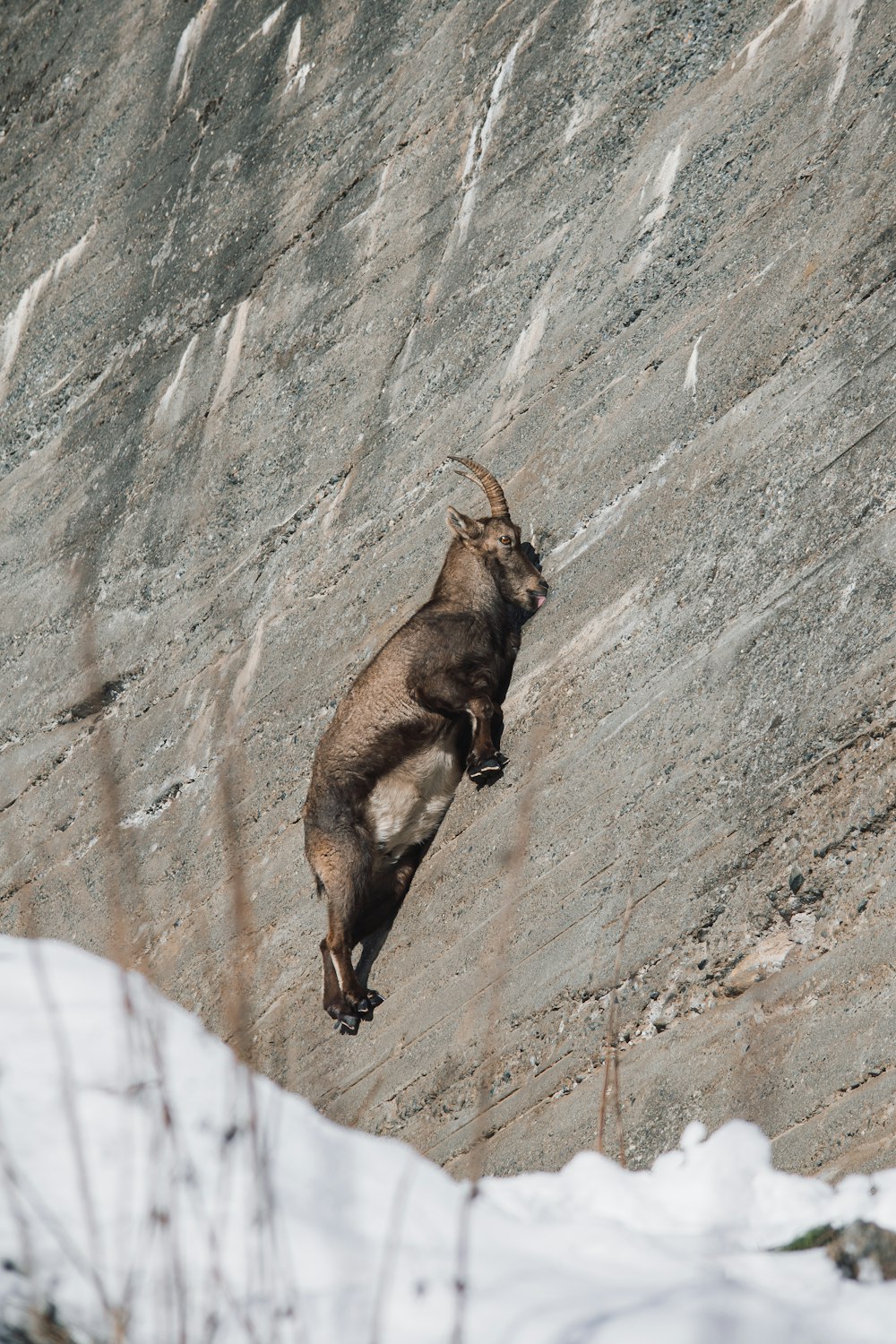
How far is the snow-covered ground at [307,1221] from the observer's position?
→ 6.64ft

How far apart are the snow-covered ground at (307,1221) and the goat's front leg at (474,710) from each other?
3.96 meters

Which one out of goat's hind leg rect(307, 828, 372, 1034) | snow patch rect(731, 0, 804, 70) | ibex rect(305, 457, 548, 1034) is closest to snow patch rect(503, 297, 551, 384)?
ibex rect(305, 457, 548, 1034)

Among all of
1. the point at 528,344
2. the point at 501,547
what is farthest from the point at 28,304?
the point at 501,547

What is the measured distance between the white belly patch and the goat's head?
2.90ft

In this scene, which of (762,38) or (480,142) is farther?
(480,142)

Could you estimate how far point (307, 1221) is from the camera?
7.34ft

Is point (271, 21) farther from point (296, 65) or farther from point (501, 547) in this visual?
point (501, 547)

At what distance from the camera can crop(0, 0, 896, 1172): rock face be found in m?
5.07

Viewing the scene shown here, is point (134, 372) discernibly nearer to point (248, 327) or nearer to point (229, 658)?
point (248, 327)

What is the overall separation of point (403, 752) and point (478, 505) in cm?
171

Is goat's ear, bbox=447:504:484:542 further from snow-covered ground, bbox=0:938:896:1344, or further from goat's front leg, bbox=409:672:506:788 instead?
snow-covered ground, bbox=0:938:896:1344

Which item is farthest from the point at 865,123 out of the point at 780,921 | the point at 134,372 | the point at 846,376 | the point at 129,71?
the point at 129,71

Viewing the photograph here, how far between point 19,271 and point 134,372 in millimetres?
2349

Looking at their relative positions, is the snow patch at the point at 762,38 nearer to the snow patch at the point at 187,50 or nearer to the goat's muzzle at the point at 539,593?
the goat's muzzle at the point at 539,593
